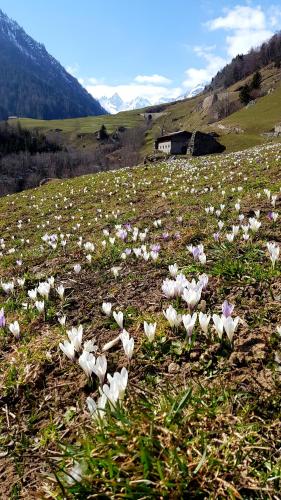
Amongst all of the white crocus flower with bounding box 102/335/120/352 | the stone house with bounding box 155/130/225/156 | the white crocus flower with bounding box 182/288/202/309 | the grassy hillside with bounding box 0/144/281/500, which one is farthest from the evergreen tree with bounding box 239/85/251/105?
the white crocus flower with bounding box 102/335/120/352

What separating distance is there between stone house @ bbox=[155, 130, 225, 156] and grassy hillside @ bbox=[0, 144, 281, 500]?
157 ft

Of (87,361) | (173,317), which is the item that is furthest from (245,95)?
(87,361)

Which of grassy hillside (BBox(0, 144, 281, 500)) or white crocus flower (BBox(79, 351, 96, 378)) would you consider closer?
grassy hillside (BBox(0, 144, 281, 500))

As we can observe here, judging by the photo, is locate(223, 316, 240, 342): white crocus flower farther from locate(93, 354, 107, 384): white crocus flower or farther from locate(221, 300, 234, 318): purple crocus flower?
locate(93, 354, 107, 384): white crocus flower

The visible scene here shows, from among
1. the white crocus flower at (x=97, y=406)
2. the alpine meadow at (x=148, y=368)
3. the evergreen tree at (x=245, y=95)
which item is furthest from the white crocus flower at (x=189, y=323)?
the evergreen tree at (x=245, y=95)

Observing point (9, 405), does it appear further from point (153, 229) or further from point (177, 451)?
point (153, 229)

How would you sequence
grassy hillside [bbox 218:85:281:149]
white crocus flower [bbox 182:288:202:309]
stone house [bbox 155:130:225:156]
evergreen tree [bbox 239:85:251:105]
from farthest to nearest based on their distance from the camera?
evergreen tree [bbox 239:85:251:105] < grassy hillside [bbox 218:85:281:149] < stone house [bbox 155:130:225:156] < white crocus flower [bbox 182:288:202:309]

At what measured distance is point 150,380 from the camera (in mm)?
3084

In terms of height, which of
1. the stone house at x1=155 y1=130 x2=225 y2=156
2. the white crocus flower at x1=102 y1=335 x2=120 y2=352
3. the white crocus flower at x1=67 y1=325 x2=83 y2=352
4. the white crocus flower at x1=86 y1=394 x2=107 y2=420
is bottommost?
the white crocus flower at x1=102 y1=335 x2=120 y2=352

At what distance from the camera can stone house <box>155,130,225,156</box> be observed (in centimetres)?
5288

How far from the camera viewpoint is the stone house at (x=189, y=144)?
52.9m

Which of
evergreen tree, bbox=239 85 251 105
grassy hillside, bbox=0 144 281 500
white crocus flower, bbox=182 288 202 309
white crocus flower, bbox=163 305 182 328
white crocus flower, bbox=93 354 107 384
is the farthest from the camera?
evergreen tree, bbox=239 85 251 105

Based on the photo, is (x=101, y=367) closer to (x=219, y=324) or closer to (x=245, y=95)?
(x=219, y=324)

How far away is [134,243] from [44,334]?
3.77 meters
